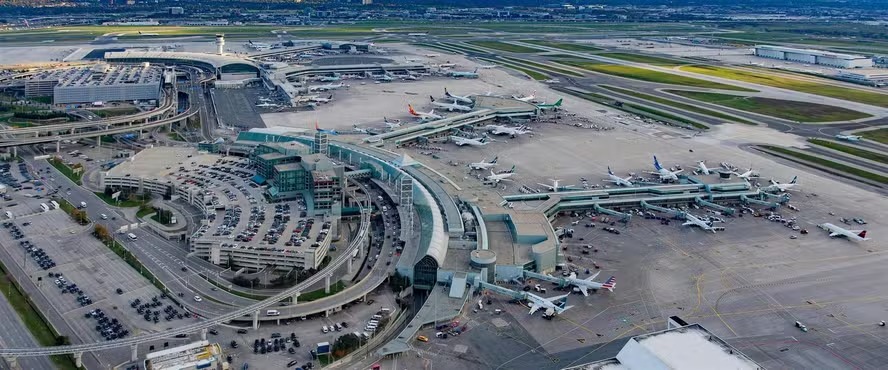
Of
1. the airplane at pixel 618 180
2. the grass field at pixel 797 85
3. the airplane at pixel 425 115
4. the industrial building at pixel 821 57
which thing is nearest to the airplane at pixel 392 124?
the airplane at pixel 425 115

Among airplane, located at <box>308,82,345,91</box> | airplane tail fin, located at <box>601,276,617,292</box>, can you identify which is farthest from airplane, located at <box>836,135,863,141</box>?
airplane, located at <box>308,82,345,91</box>

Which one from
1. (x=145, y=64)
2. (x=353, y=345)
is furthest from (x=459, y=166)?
(x=145, y=64)

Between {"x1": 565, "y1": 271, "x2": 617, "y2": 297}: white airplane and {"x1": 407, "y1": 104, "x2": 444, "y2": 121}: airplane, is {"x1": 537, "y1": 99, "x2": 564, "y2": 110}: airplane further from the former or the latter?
{"x1": 565, "y1": 271, "x2": 617, "y2": 297}: white airplane

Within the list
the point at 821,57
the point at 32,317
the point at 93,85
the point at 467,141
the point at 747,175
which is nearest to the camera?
the point at 32,317

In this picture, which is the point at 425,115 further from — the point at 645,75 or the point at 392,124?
the point at 645,75

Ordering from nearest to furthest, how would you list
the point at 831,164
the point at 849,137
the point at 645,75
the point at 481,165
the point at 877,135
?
1. the point at 481,165
2. the point at 831,164
3. the point at 849,137
4. the point at 877,135
5. the point at 645,75

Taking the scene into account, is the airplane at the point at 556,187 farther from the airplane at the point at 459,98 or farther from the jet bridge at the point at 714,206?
the airplane at the point at 459,98

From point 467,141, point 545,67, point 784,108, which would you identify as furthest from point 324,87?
point 784,108
